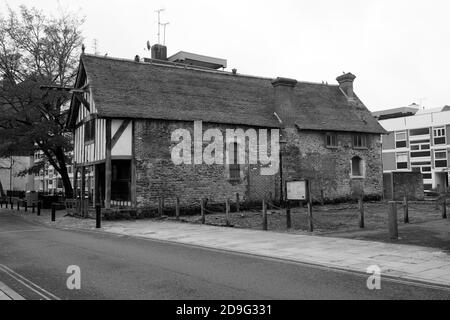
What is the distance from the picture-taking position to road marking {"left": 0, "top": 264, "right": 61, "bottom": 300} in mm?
6652

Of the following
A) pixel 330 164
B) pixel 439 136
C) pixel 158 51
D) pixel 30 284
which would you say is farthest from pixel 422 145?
pixel 30 284

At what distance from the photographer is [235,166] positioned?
2573cm

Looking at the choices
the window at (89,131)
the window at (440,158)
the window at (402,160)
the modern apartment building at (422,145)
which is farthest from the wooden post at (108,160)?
the window at (402,160)

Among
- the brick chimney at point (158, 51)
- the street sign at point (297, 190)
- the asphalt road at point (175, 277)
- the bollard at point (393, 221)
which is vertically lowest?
the asphalt road at point (175, 277)

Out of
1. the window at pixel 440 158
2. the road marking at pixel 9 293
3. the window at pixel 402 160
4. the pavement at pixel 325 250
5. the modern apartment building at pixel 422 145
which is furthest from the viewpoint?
the window at pixel 402 160

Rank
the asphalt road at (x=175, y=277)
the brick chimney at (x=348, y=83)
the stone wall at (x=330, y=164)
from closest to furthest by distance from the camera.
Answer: the asphalt road at (x=175, y=277) → the stone wall at (x=330, y=164) → the brick chimney at (x=348, y=83)

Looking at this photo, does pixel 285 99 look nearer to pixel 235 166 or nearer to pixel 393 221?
pixel 235 166

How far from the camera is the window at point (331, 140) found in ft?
96.2

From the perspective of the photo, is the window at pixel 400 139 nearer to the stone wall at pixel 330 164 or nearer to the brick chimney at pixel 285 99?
the stone wall at pixel 330 164

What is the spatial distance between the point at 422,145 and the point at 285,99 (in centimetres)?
3806

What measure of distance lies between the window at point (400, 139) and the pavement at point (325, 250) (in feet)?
171

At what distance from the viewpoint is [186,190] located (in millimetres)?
23922

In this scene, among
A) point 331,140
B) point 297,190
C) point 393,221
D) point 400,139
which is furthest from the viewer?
point 400,139
